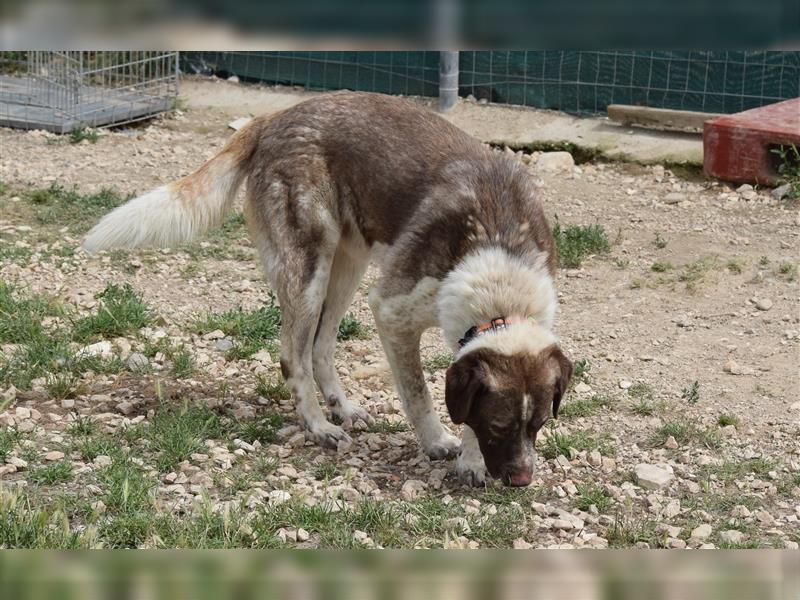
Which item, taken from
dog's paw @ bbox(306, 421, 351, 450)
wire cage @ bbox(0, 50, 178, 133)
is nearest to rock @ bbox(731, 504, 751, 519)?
dog's paw @ bbox(306, 421, 351, 450)

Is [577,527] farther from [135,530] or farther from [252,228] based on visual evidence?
[252,228]

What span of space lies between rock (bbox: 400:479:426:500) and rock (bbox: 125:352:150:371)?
66.6 inches

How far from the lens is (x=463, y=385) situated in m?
4.18

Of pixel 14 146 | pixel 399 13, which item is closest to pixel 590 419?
pixel 399 13

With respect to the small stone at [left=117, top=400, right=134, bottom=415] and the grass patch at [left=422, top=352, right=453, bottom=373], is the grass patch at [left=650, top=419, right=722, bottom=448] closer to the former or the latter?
the grass patch at [left=422, top=352, right=453, bottom=373]

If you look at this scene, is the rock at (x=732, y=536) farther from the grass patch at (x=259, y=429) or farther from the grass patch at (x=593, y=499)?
the grass patch at (x=259, y=429)

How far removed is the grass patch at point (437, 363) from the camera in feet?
18.9

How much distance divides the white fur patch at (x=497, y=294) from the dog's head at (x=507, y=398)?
0.35ft

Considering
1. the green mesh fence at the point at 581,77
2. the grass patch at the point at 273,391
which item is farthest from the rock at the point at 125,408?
the green mesh fence at the point at 581,77

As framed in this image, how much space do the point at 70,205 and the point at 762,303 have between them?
16.1ft

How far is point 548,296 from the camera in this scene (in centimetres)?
446

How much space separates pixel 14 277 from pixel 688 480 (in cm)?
414

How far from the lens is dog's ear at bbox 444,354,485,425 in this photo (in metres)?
4.17

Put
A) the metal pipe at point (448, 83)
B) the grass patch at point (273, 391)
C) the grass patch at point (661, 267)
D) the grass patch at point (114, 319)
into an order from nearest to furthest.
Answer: the grass patch at point (273, 391), the grass patch at point (114, 319), the grass patch at point (661, 267), the metal pipe at point (448, 83)
